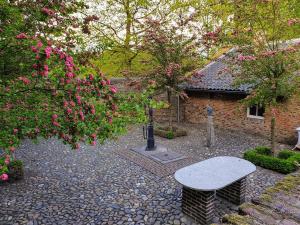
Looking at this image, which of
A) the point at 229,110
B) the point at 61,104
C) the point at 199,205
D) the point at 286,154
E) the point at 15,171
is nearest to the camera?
the point at 61,104

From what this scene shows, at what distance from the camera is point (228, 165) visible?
5930 millimetres

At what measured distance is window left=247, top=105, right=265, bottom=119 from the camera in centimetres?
1236

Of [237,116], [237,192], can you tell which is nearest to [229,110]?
[237,116]

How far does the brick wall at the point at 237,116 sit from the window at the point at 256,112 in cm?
17

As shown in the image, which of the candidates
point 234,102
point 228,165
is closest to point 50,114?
point 228,165

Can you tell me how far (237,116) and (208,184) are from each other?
9251mm

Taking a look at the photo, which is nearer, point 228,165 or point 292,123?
point 228,165

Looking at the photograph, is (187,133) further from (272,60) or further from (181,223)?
(181,223)

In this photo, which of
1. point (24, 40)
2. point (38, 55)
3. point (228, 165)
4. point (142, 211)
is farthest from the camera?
point (228, 165)

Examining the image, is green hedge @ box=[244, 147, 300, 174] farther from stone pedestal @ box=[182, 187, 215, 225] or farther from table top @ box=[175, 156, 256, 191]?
stone pedestal @ box=[182, 187, 215, 225]

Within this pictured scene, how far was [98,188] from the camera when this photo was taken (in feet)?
22.0

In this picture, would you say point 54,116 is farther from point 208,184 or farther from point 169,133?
point 169,133

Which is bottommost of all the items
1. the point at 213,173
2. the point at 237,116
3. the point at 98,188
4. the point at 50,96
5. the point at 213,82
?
the point at 98,188

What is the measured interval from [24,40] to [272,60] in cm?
762
